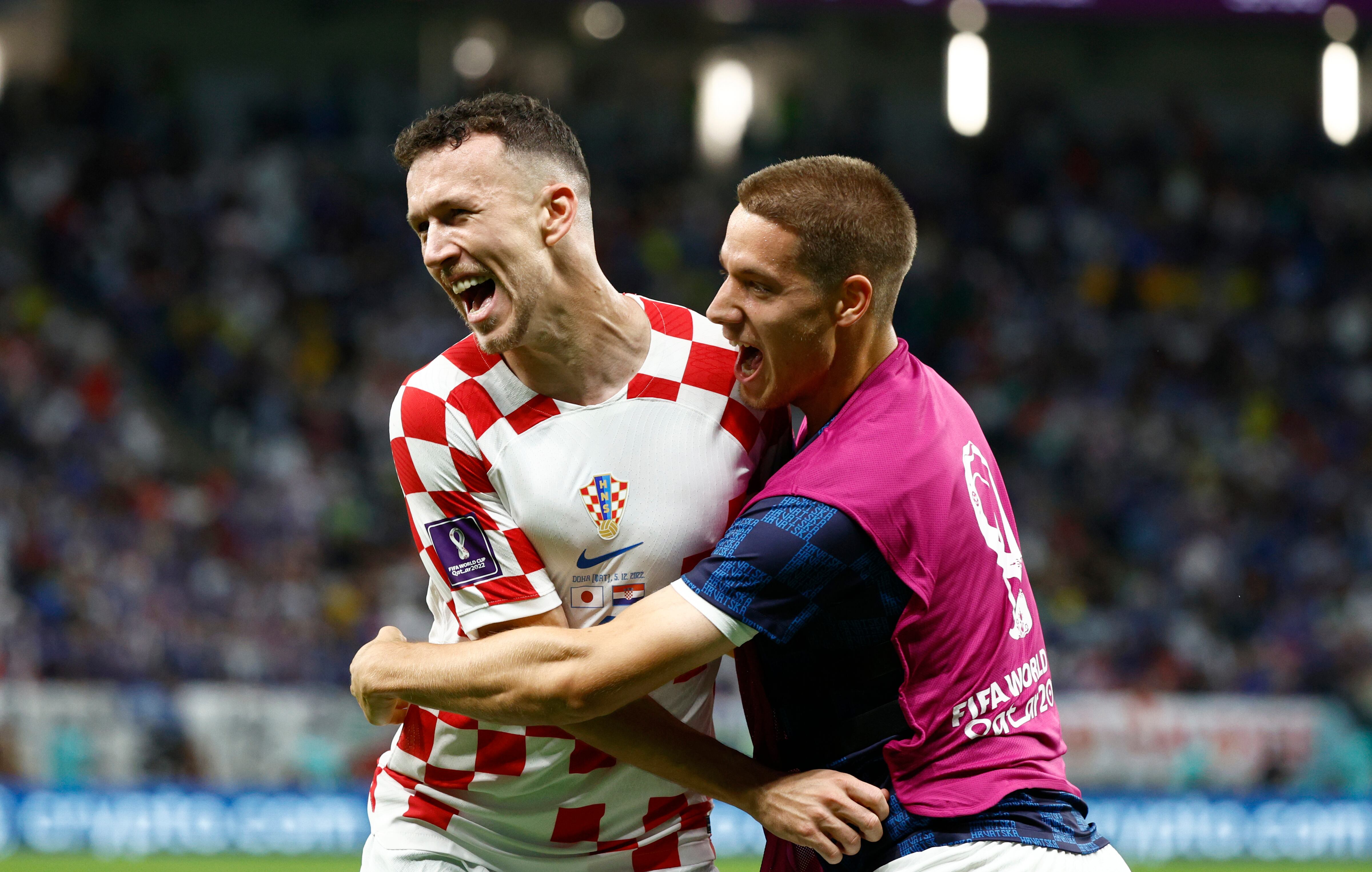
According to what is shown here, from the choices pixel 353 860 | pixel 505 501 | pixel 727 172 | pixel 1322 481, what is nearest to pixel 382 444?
pixel 353 860

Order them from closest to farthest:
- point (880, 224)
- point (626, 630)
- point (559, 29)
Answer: point (626, 630)
point (880, 224)
point (559, 29)

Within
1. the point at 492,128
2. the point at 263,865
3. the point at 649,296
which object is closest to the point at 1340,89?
the point at 649,296

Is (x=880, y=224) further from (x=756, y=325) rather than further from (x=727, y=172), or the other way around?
(x=727, y=172)

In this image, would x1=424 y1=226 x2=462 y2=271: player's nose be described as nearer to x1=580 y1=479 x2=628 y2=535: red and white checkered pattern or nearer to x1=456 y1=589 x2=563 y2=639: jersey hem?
x1=580 y1=479 x2=628 y2=535: red and white checkered pattern

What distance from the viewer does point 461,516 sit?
3.73 metres

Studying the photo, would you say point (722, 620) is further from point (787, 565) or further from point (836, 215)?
point (836, 215)

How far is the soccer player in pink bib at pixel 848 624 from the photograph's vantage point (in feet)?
10.6

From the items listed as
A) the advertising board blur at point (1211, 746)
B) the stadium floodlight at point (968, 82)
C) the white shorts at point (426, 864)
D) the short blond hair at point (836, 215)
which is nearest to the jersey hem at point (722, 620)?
the short blond hair at point (836, 215)

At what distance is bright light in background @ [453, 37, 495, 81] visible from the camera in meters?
18.8

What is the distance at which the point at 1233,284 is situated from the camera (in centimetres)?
1781

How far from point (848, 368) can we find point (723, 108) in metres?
16.3

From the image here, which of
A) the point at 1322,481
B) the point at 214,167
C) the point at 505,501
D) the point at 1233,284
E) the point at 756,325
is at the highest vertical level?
the point at 214,167

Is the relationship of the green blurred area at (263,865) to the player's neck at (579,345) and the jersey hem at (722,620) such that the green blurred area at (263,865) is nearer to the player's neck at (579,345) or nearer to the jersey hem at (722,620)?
the player's neck at (579,345)

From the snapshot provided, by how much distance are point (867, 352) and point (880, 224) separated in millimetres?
312
